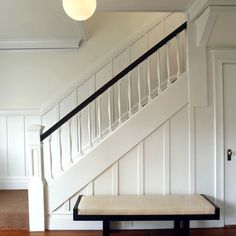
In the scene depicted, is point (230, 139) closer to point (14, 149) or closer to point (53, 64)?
point (53, 64)

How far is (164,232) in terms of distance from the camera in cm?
306

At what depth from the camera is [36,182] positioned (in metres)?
2.99

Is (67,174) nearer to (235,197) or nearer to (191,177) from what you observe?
(191,177)

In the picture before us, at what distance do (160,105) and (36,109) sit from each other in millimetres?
1957

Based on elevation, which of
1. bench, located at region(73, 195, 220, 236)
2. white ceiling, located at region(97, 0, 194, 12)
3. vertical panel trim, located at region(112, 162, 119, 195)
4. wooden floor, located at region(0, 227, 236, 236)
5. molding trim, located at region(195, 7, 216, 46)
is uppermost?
white ceiling, located at region(97, 0, 194, 12)

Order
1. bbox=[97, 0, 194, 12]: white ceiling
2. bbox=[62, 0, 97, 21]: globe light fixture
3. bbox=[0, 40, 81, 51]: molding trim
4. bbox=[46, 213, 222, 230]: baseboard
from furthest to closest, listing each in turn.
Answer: bbox=[0, 40, 81, 51]: molding trim < bbox=[46, 213, 222, 230]: baseboard < bbox=[97, 0, 194, 12]: white ceiling < bbox=[62, 0, 97, 21]: globe light fixture

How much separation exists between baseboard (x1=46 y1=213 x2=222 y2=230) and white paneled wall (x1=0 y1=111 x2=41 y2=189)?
1.23 m

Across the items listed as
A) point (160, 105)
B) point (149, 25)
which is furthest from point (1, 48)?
point (160, 105)

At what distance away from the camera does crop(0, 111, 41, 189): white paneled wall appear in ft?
13.4

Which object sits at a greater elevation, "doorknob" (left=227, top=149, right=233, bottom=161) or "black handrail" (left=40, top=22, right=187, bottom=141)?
"black handrail" (left=40, top=22, right=187, bottom=141)

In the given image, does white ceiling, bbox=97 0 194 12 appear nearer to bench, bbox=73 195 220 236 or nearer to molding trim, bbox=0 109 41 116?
molding trim, bbox=0 109 41 116

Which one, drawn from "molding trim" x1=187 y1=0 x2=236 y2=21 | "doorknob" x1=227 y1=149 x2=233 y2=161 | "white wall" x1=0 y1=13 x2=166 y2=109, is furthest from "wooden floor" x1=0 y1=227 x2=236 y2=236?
"molding trim" x1=187 y1=0 x2=236 y2=21

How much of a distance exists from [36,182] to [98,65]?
1.96 metres

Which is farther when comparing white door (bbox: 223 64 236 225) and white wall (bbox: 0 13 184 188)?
white wall (bbox: 0 13 184 188)
